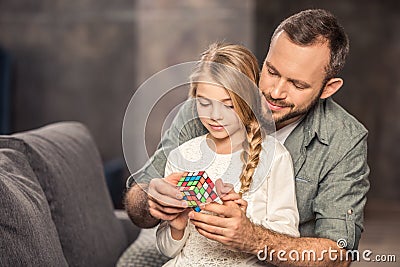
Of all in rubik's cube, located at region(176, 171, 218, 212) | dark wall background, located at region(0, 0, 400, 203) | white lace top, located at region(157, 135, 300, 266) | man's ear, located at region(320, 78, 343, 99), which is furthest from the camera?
dark wall background, located at region(0, 0, 400, 203)

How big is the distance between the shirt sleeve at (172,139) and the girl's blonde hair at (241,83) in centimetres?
10

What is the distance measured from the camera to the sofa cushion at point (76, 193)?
2236 millimetres

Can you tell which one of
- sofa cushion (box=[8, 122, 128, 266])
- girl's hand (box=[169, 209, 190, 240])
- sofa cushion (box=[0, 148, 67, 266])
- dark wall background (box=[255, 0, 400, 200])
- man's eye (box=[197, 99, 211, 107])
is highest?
man's eye (box=[197, 99, 211, 107])

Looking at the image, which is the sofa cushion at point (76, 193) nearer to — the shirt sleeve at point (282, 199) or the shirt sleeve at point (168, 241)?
the shirt sleeve at point (168, 241)

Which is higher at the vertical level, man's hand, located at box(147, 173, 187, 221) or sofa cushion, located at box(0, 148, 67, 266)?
man's hand, located at box(147, 173, 187, 221)

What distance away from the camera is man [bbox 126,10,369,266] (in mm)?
1756

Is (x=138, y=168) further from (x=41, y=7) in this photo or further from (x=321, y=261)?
(x=41, y=7)

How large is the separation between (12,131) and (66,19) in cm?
82

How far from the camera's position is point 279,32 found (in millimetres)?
1850

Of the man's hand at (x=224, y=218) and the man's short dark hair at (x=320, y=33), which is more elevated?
the man's short dark hair at (x=320, y=33)

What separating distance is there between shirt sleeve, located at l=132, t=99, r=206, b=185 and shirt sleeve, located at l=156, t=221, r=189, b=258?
0.12 meters

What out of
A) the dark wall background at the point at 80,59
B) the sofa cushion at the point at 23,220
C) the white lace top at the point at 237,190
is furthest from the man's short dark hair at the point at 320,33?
the dark wall background at the point at 80,59

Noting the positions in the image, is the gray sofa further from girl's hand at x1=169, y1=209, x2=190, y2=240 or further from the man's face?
the man's face

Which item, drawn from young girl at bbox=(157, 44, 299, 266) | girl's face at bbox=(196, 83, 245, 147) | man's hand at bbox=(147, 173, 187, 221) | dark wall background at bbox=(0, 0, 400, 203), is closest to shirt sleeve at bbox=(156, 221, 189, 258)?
young girl at bbox=(157, 44, 299, 266)
